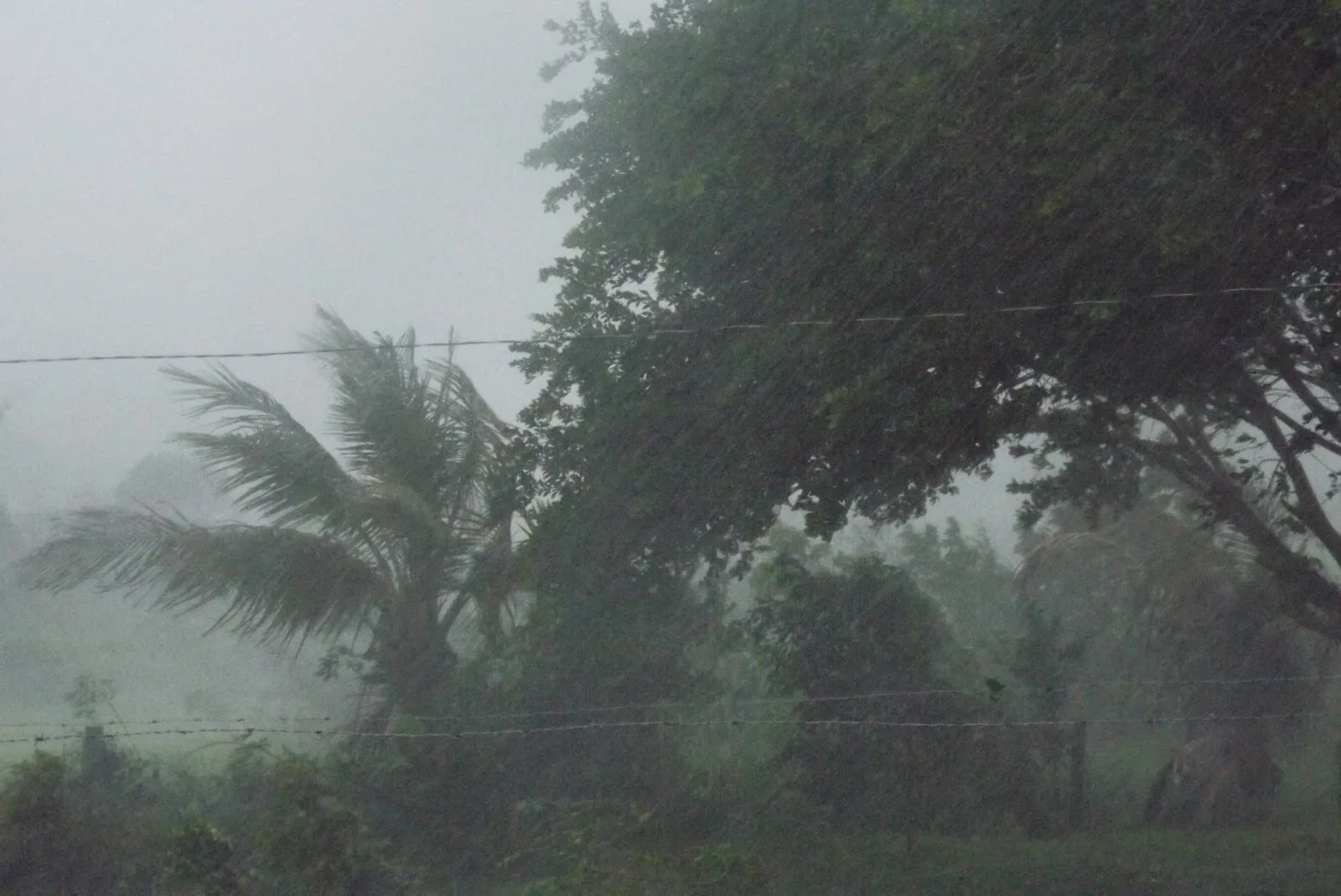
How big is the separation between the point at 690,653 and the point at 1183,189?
5.74 m

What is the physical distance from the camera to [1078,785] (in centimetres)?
1003

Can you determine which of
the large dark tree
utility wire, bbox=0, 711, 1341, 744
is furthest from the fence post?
the large dark tree

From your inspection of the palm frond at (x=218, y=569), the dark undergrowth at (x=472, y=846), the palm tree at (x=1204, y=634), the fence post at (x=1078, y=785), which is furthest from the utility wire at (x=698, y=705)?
the palm frond at (x=218, y=569)

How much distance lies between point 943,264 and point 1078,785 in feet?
15.3

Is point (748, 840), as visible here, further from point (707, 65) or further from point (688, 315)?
point (707, 65)

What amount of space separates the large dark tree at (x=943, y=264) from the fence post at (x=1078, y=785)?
6.66 ft

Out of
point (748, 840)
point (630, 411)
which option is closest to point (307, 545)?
point (630, 411)

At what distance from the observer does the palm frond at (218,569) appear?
9453 millimetres

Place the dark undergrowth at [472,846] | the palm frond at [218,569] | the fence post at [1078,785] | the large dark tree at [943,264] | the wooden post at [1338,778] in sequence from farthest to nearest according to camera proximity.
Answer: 1. the wooden post at [1338,778]
2. the fence post at [1078,785]
3. the palm frond at [218,569]
4. the dark undergrowth at [472,846]
5. the large dark tree at [943,264]

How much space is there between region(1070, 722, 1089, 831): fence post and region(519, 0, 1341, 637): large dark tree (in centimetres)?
203

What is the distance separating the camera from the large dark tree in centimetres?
720

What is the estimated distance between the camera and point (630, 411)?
9.09 meters

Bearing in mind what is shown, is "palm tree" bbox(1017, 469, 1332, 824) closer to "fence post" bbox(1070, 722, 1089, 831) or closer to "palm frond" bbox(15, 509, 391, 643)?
"fence post" bbox(1070, 722, 1089, 831)

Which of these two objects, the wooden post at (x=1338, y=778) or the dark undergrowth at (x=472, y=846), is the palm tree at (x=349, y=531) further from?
the wooden post at (x=1338, y=778)
